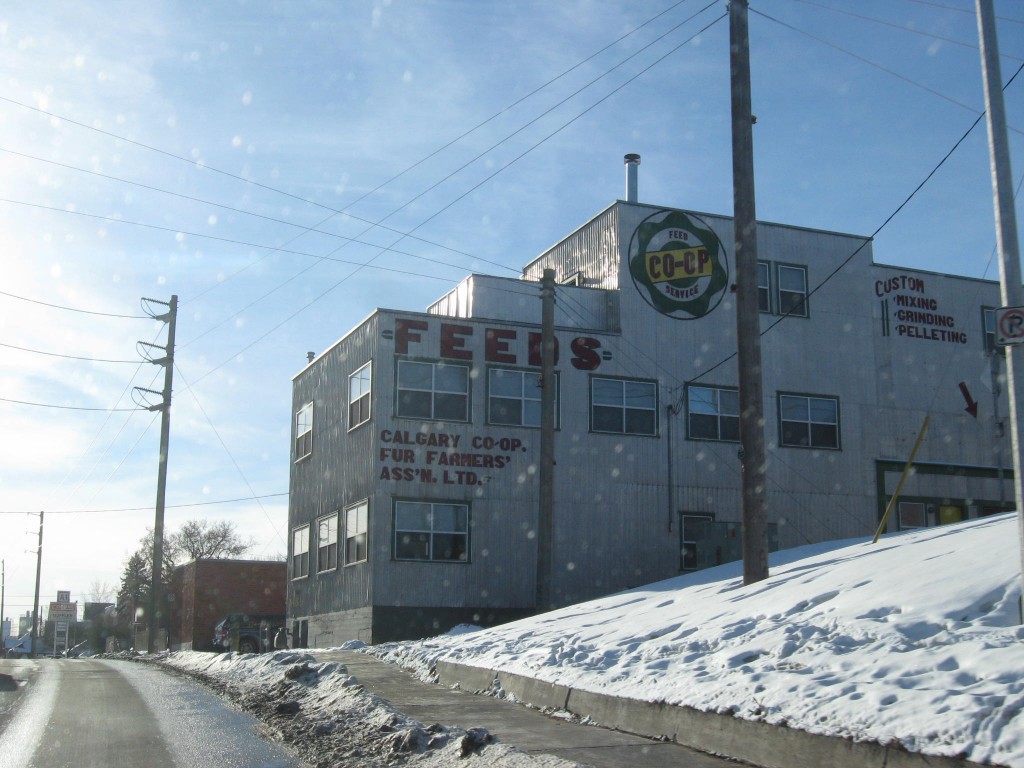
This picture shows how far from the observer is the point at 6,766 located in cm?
828

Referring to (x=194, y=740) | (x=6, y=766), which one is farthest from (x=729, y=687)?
(x=6, y=766)

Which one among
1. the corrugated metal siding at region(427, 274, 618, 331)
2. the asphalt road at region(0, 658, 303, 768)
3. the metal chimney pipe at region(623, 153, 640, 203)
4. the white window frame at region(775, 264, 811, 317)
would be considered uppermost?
the metal chimney pipe at region(623, 153, 640, 203)

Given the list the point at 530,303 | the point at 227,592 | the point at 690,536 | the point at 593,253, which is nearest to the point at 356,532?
the point at 530,303

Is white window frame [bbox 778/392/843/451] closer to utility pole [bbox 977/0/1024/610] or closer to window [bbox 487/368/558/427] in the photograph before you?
window [bbox 487/368/558/427]

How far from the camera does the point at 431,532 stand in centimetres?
2627

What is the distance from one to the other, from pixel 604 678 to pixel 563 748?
7.07 ft

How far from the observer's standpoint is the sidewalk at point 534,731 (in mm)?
8023

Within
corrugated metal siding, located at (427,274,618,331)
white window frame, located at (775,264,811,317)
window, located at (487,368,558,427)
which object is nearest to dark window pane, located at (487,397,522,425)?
window, located at (487,368,558,427)

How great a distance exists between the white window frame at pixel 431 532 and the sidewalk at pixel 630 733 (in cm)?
1294

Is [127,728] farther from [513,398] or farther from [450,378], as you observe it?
[513,398]

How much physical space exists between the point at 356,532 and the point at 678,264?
1148 cm

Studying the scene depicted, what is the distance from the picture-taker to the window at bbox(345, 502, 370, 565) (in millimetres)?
26578

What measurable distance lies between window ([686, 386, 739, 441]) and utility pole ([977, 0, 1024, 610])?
20.3 metres

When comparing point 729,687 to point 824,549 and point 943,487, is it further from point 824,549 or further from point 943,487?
point 943,487
